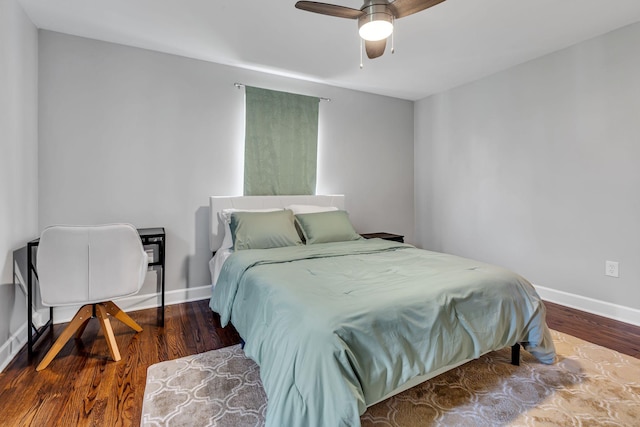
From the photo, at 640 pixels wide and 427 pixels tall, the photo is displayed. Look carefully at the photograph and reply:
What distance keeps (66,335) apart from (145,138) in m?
1.79

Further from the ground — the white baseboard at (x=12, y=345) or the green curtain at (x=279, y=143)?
the green curtain at (x=279, y=143)

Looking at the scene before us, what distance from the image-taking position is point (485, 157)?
3797mm

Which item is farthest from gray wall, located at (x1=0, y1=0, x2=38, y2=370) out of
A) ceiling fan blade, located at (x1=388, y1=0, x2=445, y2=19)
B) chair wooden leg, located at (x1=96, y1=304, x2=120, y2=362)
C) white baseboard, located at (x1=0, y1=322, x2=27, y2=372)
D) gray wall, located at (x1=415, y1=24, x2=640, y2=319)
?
gray wall, located at (x1=415, y1=24, x2=640, y2=319)

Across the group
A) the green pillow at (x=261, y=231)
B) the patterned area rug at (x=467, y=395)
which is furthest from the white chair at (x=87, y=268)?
the green pillow at (x=261, y=231)

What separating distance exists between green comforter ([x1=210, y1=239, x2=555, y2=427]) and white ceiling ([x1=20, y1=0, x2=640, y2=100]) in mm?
1863

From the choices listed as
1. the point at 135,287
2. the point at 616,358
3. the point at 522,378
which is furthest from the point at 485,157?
the point at 135,287

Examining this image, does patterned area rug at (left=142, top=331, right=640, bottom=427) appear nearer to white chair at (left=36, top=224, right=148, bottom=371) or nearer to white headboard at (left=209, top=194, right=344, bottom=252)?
white chair at (left=36, top=224, right=148, bottom=371)

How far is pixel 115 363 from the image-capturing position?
208cm

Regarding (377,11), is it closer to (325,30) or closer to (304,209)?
(325,30)

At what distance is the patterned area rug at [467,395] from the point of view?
1562mm

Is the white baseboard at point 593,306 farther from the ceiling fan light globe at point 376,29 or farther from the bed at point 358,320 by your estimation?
the ceiling fan light globe at point 376,29

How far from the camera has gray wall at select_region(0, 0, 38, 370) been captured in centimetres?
202

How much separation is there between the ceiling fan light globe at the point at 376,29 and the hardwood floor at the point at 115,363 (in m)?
2.36

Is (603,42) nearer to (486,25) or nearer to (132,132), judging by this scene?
(486,25)
